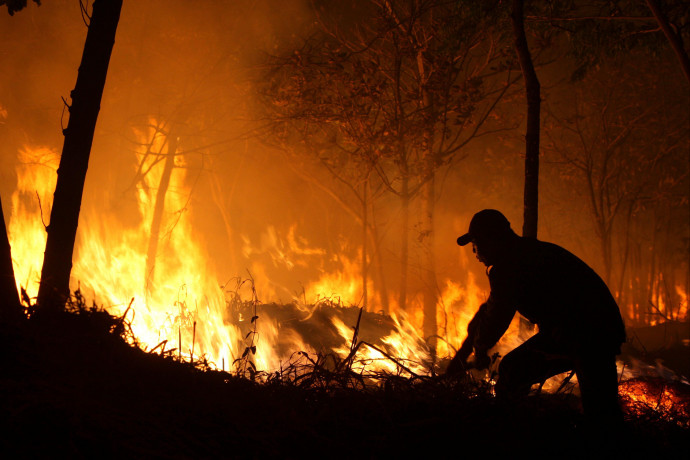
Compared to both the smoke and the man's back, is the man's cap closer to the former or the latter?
the man's back

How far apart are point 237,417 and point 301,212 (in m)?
21.3

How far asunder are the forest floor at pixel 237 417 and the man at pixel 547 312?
0.46m

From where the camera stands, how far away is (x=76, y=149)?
395 cm

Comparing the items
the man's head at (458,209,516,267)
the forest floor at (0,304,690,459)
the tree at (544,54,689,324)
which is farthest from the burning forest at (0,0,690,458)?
the man's head at (458,209,516,267)

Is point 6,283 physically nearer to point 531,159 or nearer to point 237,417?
point 237,417

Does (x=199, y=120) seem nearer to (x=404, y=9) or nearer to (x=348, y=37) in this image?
(x=348, y=37)

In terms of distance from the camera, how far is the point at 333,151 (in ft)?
52.0

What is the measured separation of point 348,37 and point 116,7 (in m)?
9.48

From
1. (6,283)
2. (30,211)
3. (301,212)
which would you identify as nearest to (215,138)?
(30,211)

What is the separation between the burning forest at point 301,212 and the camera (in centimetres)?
216

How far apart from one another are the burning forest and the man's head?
0.49m

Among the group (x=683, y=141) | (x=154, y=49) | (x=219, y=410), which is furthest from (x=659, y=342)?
(x=154, y=49)

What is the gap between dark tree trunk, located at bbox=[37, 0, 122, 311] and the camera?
150 inches

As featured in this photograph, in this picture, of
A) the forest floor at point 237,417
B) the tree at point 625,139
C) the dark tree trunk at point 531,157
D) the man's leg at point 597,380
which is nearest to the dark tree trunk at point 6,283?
the forest floor at point 237,417
